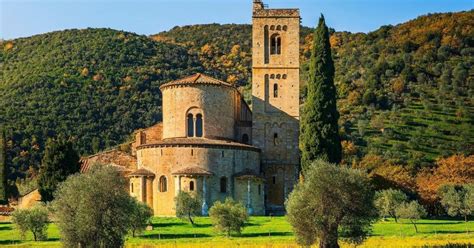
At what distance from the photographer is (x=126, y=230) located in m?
37.7

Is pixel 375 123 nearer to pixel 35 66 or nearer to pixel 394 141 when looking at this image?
pixel 394 141

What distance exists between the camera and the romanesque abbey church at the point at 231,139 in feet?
196

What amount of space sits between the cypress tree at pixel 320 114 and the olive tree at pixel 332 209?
19353 millimetres

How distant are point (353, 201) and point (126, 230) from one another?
9741 millimetres

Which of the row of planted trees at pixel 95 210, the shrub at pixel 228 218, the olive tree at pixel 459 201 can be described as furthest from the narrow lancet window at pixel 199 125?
the row of planted trees at pixel 95 210

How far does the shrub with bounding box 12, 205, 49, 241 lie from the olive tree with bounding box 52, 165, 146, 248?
8.99 m

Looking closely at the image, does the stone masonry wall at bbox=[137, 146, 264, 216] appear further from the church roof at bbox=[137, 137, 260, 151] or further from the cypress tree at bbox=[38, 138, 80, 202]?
the cypress tree at bbox=[38, 138, 80, 202]

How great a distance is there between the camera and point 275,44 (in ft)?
216

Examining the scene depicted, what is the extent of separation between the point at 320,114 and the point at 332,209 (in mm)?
21603

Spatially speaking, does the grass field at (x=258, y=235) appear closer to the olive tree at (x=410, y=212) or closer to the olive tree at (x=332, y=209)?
the olive tree at (x=410, y=212)

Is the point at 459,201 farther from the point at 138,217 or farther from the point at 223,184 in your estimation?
the point at 138,217

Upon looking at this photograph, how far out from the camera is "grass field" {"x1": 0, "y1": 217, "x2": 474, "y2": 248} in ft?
136

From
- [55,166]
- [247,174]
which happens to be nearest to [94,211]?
[247,174]

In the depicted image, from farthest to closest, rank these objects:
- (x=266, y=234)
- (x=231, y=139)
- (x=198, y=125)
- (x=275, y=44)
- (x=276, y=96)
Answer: (x=275, y=44) < (x=276, y=96) < (x=231, y=139) < (x=198, y=125) < (x=266, y=234)
